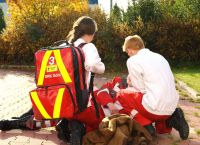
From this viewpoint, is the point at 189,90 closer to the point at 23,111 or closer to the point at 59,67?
the point at 23,111

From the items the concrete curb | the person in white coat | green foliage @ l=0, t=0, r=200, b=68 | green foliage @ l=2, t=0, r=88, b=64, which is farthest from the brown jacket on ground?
green foliage @ l=2, t=0, r=88, b=64

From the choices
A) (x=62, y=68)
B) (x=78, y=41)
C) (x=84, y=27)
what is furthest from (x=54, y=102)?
(x=84, y=27)

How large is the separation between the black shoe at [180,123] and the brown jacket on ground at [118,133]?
488mm

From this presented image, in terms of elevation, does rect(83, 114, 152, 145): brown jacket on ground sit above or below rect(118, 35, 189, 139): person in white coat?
below

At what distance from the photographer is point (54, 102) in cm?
570

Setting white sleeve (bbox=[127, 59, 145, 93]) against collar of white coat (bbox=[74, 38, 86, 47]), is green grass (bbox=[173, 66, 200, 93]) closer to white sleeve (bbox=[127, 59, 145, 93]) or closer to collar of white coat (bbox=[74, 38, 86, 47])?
white sleeve (bbox=[127, 59, 145, 93])

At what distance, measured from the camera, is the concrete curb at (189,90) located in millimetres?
9633

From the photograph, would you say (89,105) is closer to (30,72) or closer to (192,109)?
(192,109)

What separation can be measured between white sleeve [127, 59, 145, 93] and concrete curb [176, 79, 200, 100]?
136 inches

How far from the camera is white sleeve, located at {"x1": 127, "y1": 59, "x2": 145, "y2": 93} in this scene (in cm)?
617

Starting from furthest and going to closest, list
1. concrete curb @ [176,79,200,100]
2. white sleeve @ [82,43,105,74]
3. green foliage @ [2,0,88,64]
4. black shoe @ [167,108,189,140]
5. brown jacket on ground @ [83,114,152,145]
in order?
green foliage @ [2,0,88,64] → concrete curb @ [176,79,200,100] → black shoe @ [167,108,189,140] → white sleeve @ [82,43,105,74] → brown jacket on ground @ [83,114,152,145]

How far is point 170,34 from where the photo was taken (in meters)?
15.5

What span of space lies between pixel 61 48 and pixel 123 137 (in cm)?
129

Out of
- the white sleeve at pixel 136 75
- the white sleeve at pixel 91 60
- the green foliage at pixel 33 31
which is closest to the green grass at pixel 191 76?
the green foliage at pixel 33 31
